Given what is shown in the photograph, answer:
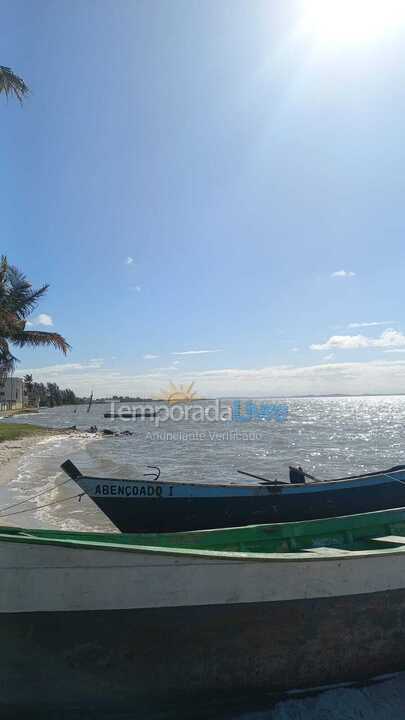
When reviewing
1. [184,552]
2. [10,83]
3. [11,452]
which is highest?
[10,83]

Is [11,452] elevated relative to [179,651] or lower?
lower

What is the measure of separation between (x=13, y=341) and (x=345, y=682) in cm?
2241

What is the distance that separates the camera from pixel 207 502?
703 centimetres

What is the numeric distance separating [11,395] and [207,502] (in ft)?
300

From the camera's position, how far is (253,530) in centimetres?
426

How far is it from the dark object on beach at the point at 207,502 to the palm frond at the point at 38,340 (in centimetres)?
1677

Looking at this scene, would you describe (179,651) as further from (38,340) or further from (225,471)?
(38,340)

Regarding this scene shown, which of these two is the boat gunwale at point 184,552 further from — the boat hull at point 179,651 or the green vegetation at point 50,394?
the green vegetation at point 50,394

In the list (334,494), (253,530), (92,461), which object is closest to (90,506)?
(334,494)

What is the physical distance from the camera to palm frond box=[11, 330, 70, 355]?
73.1 ft

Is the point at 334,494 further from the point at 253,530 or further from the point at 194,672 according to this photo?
the point at 194,672

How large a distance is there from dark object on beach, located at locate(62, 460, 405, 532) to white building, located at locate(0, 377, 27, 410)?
77917 millimetres

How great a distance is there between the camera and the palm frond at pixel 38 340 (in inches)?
877

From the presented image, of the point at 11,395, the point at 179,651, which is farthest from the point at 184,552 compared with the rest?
the point at 11,395
